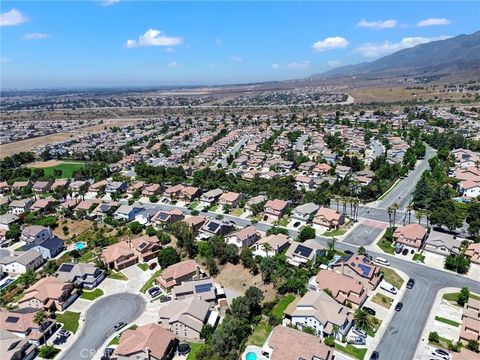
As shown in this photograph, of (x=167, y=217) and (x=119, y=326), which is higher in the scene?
(x=167, y=217)

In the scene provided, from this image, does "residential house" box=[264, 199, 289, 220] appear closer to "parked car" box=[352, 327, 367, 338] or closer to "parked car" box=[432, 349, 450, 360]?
"parked car" box=[352, 327, 367, 338]

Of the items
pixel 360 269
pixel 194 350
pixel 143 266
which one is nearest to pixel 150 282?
pixel 143 266

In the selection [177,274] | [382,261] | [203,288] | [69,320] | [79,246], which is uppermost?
[177,274]

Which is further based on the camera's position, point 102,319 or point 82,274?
point 82,274

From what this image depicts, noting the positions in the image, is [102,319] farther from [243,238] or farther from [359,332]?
[359,332]

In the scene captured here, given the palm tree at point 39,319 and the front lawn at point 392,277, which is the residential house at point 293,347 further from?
the palm tree at point 39,319

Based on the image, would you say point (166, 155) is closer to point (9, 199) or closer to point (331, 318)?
point (9, 199)

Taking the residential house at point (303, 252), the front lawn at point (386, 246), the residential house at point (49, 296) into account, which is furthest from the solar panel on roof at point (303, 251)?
the residential house at point (49, 296)
